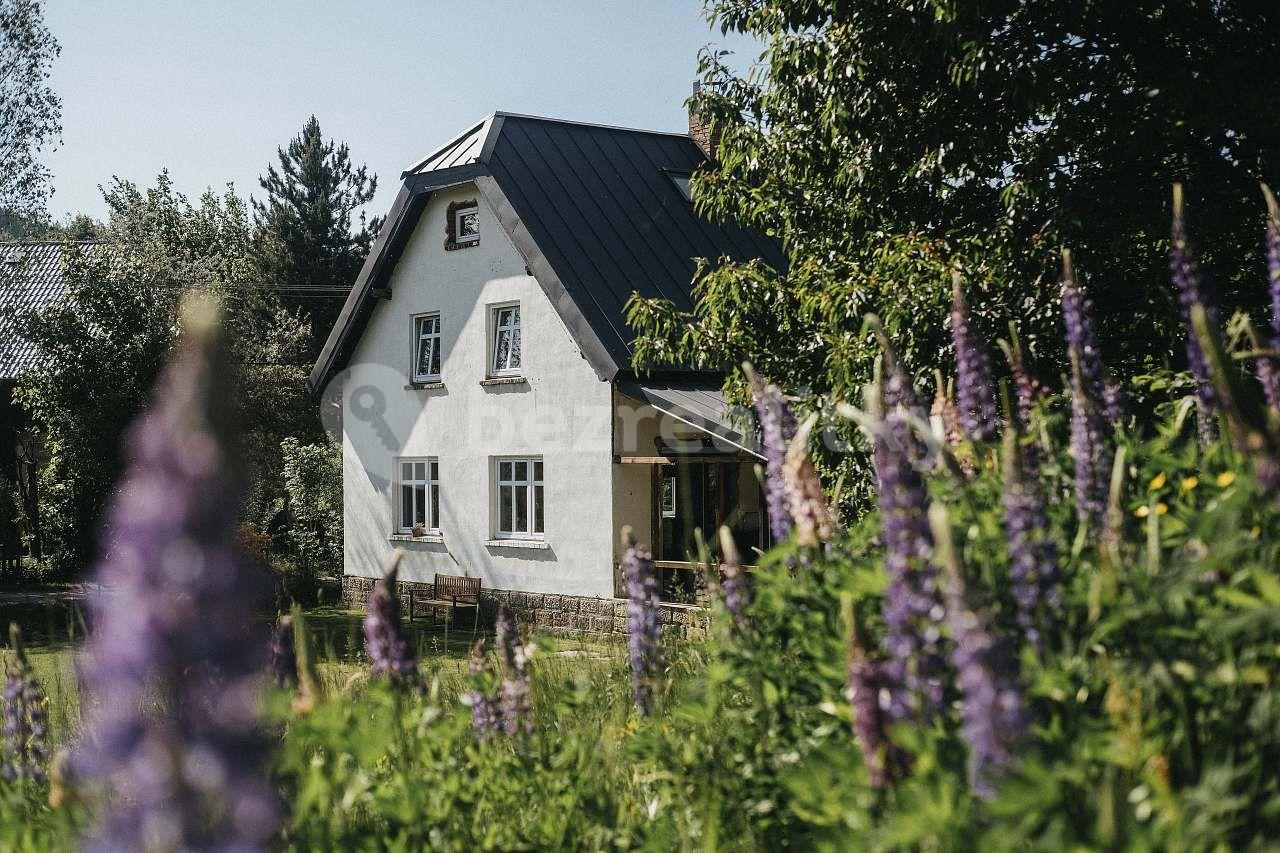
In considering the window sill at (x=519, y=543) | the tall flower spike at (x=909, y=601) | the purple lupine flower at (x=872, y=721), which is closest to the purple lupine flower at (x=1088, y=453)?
the tall flower spike at (x=909, y=601)

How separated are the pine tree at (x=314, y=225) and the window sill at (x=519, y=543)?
71.4ft

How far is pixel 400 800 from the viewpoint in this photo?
9.78 feet

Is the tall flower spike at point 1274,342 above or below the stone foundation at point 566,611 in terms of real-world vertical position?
above

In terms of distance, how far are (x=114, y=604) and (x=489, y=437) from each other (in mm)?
18037

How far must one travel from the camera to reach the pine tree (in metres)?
40.7

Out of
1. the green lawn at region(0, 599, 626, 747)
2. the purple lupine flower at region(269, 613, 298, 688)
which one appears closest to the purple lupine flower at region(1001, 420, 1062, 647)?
the purple lupine flower at region(269, 613, 298, 688)

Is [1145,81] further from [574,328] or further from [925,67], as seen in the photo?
[574,328]

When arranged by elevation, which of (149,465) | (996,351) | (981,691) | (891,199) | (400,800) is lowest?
(400,800)

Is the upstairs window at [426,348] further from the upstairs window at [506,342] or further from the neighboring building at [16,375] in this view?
the neighboring building at [16,375]

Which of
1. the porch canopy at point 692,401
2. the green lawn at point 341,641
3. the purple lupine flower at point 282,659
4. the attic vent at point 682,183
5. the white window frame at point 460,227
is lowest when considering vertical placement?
the green lawn at point 341,641

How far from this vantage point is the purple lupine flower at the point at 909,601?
2311 mm

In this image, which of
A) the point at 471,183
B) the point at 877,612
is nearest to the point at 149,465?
the point at 877,612

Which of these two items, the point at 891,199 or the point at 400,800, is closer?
the point at 400,800

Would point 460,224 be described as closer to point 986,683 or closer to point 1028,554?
point 1028,554
